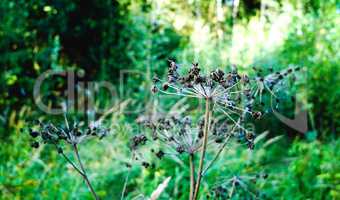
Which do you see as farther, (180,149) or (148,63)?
(148,63)

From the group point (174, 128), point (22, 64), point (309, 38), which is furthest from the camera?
point (22, 64)

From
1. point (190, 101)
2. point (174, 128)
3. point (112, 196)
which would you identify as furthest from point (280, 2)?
point (174, 128)

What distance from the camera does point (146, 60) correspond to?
644cm

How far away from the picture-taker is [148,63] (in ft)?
20.8

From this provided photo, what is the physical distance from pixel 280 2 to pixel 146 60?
2766 mm

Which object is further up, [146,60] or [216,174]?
[146,60]

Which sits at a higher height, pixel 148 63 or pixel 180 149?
pixel 148 63

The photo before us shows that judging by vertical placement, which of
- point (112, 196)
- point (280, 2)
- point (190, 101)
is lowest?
point (112, 196)

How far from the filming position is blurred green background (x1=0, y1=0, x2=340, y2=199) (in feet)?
12.2

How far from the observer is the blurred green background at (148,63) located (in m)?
3.72

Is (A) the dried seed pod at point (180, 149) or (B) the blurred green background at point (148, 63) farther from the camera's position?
Answer: (B) the blurred green background at point (148, 63)

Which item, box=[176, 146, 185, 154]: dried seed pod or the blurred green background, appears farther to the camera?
the blurred green background

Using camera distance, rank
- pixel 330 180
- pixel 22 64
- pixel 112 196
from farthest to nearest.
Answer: pixel 22 64
pixel 112 196
pixel 330 180

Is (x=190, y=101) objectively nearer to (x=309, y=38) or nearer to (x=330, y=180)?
(x=309, y=38)
